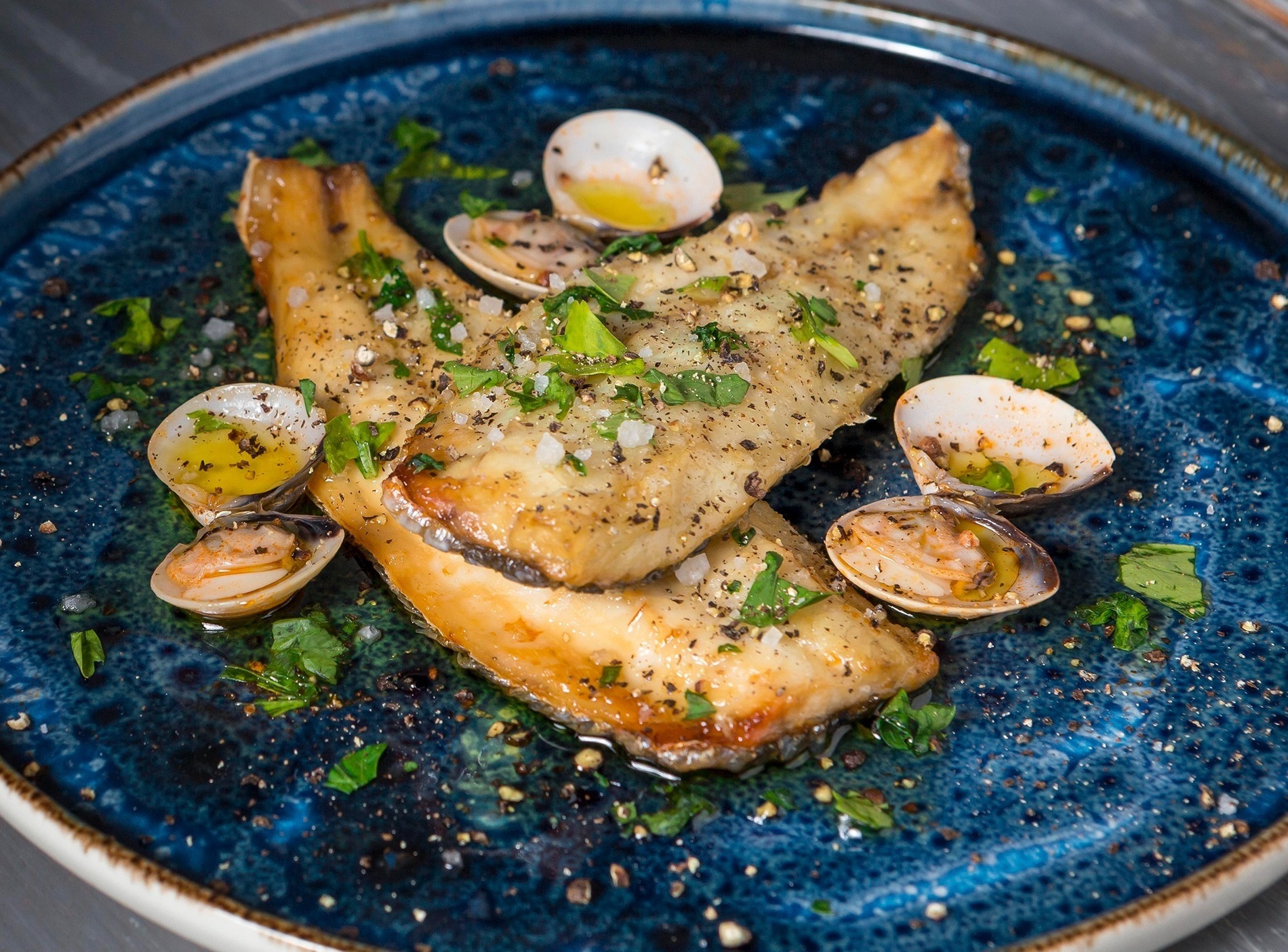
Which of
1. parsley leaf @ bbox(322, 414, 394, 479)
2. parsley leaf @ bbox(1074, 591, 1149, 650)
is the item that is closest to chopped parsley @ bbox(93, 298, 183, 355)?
parsley leaf @ bbox(322, 414, 394, 479)

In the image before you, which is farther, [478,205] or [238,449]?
[478,205]

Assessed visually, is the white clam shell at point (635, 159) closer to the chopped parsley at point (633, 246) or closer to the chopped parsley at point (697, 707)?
the chopped parsley at point (633, 246)

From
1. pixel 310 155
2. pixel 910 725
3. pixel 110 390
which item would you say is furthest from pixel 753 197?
pixel 110 390

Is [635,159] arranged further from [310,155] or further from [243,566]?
[243,566]

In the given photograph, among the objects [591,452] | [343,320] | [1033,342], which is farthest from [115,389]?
[1033,342]

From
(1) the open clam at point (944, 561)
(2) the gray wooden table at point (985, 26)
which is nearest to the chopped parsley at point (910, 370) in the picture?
(1) the open clam at point (944, 561)

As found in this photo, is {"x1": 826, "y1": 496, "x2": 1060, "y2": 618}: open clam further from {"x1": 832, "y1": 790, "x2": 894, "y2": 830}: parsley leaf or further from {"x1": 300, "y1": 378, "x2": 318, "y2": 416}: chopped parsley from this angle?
{"x1": 300, "y1": 378, "x2": 318, "y2": 416}: chopped parsley
